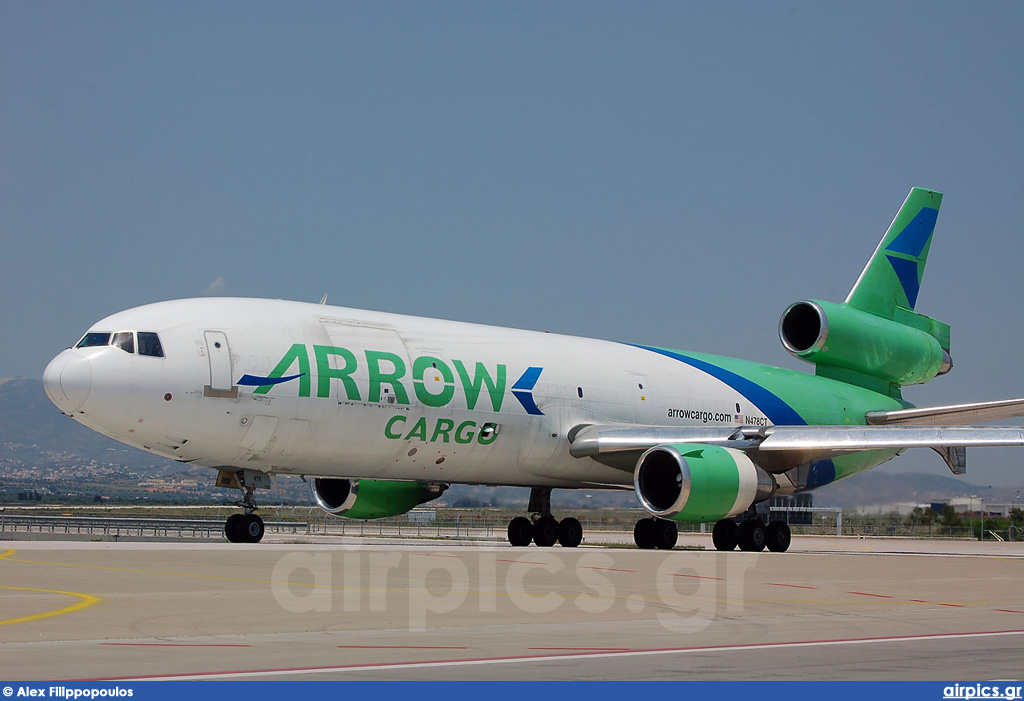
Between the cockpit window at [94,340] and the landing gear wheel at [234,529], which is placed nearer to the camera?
the cockpit window at [94,340]

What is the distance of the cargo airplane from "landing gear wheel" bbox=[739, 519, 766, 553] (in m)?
0.05

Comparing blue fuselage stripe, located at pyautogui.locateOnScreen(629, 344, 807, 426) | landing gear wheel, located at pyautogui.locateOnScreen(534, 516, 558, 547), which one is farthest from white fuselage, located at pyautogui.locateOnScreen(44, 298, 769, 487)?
blue fuselage stripe, located at pyautogui.locateOnScreen(629, 344, 807, 426)

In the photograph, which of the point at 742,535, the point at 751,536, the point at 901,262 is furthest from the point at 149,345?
the point at 901,262

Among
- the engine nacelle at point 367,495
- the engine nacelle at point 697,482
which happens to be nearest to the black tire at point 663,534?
the engine nacelle at point 697,482

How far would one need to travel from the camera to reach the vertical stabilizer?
33.7 metres

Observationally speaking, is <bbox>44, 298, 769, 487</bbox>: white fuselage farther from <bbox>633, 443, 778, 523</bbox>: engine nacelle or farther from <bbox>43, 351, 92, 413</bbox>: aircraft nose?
<bbox>633, 443, 778, 523</bbox>: engine nacelle

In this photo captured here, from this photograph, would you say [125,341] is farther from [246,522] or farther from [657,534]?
[657,534]

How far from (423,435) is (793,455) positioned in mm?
9282

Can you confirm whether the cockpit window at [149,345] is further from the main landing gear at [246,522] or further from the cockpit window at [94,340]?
the main landing gear at [246,522]

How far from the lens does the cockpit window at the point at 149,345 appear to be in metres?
19.3

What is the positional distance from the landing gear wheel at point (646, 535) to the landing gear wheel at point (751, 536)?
2181 millimetres
